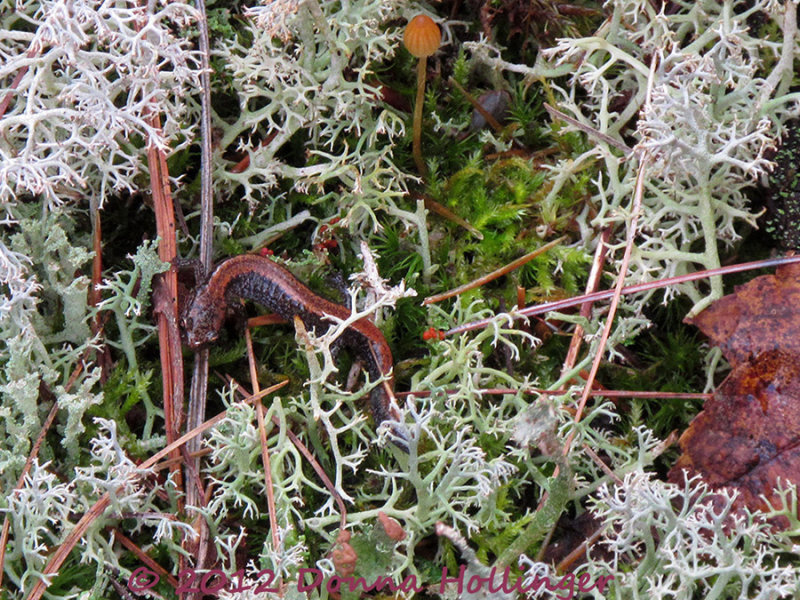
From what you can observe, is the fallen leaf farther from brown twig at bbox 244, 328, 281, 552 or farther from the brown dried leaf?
brown twig at bbox 244, 328, 281, 552

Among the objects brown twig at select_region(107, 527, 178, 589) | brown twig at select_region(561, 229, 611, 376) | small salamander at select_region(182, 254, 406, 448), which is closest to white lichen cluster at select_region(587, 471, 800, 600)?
brown twig at select_region(561, 229, 611, 376)

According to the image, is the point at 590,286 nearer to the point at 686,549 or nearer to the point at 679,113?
the point at 679,113

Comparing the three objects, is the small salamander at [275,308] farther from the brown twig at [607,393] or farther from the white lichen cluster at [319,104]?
the white lichen cluster at [319,104]

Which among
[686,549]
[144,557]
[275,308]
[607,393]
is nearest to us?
[686,549]

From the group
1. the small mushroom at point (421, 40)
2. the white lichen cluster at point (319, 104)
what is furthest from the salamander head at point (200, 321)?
the small mushroom at point (421, 40)

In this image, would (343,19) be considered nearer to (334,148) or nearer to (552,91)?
(334,148)

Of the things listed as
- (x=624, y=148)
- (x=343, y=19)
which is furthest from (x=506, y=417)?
(x=343, y=19)

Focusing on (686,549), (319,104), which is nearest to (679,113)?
(319,104)
